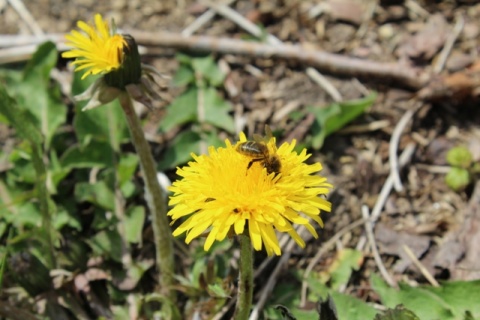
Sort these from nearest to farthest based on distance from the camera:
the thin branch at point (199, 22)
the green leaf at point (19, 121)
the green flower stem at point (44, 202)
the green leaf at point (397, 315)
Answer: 1. the green leaf at point (397, 315)
2. the green flower stem at point (44, 202)
3. the green leaf at point (19, 121)
4. the thin branch at point (199, 22)

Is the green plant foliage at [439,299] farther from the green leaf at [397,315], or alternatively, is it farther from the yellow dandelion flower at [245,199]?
the yellow dandelion flower at [245,199]

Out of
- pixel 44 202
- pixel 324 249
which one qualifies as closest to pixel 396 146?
pixel 324 249

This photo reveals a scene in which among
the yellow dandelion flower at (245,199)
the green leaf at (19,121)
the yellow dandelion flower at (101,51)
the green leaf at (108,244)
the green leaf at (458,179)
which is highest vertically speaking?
the yellow dandelion flower at (101,51)

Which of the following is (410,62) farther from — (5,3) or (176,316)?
(5,3)

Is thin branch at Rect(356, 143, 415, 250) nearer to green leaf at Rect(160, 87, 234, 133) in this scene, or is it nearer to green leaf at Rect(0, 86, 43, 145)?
green leaf at Rect(160, 87, 234, 133)

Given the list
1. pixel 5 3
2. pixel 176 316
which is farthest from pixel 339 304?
pixel 5 3

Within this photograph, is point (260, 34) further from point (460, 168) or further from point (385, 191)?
point (460, 168)

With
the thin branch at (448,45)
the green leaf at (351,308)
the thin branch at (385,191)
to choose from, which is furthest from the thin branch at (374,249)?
the thin branch at (448,45)
